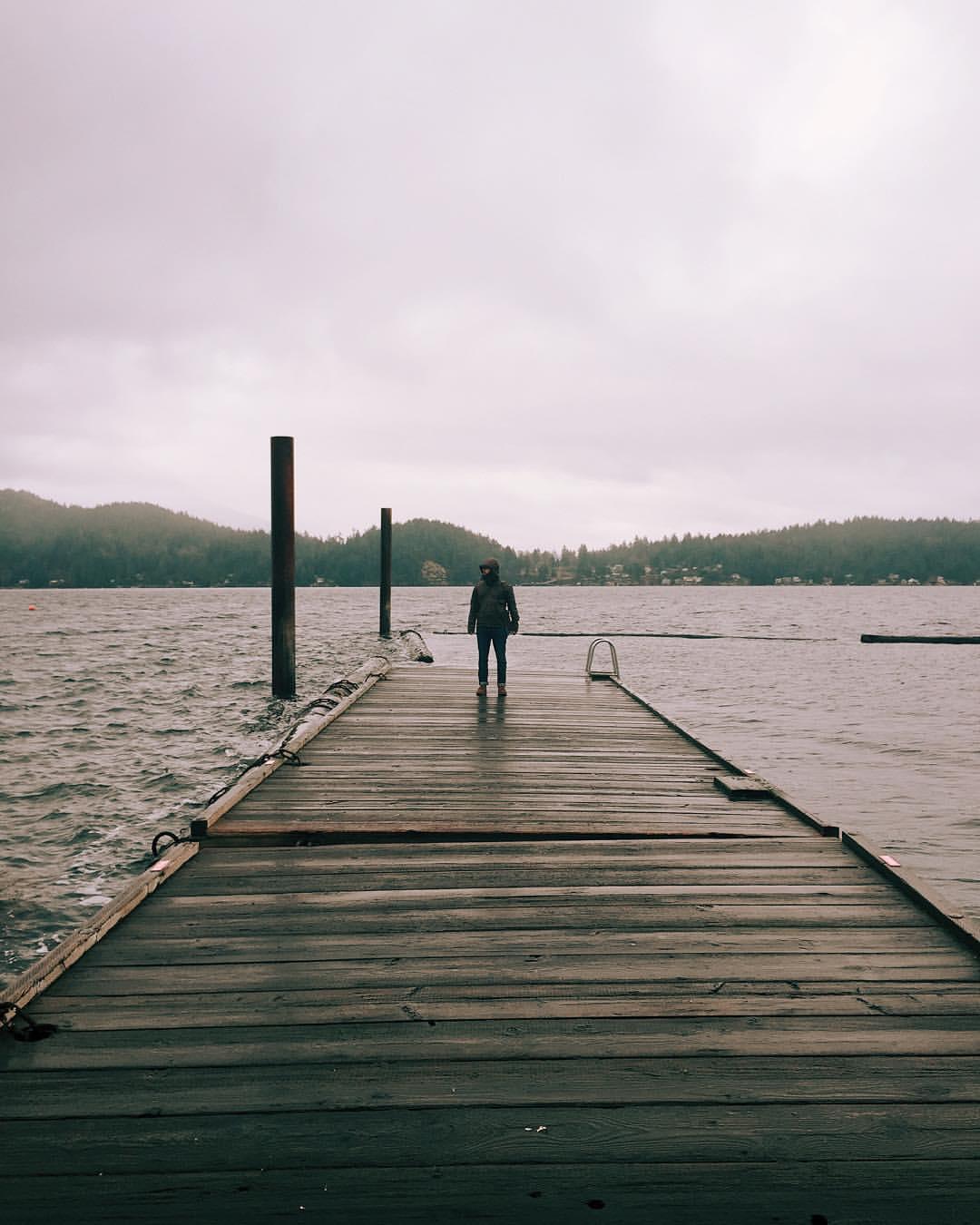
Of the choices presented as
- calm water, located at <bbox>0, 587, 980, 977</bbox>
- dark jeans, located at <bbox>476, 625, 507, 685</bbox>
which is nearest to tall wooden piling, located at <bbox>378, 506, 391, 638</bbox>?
calm water, located at <bbox>0, 587, 980, 977</bbox>

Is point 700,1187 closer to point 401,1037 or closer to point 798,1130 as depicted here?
point 798,1130

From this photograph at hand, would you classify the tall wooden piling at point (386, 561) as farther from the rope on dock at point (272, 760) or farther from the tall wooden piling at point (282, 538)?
the rope on dock at point (272, 760)

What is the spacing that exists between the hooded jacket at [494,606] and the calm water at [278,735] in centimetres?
312

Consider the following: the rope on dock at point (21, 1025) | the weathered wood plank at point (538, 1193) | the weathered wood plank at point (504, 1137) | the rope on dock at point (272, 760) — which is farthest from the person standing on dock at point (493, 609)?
the weathered wood plank at point (538, 1193)

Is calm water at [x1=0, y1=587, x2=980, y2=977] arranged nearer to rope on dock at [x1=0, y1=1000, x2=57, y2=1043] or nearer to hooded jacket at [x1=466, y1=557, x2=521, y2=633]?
hooded jacket at [x1=466, y1=557, x2=521, y2=633]

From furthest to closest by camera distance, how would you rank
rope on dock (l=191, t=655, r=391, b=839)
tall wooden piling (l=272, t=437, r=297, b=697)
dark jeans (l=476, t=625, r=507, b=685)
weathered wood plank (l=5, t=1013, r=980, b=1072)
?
tall wooden piling (l=272, t=437, r=297, b=697)
dark jeans (l=476, t=625, r=507, b=685)
rope on dock (l=191, t=655, r=391, b=839)
weathered wood plank (l=5, t=1013, r=980, b=1072)

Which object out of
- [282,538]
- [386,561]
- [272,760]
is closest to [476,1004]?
[272,760]

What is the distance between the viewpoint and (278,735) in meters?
14.4

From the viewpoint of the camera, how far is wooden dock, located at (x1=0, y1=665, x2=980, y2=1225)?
2393mm

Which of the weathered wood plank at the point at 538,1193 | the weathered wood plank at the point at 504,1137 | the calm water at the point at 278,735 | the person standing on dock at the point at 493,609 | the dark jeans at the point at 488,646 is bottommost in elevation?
the calm water at the point at 278,735

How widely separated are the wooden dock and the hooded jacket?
22.2 feet

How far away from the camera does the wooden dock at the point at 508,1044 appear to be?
7.85 ft

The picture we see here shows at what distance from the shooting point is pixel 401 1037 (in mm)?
3125

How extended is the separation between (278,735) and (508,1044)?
11.9 m
